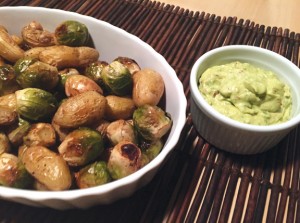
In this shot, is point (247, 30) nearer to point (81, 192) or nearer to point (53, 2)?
point (53, 2)

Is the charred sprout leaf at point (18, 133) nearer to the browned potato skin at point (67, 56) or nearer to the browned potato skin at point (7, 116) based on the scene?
the browned potato skin at point (7, 116)

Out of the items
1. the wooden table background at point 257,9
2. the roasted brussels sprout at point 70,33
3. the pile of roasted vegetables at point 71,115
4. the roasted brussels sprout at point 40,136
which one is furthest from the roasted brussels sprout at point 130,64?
the wooden table background at point 257,9

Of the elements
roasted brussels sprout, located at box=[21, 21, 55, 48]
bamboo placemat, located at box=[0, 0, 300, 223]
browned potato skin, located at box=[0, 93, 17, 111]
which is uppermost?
roasted brussels sprout, located at box=[21, 21, 55, 48]

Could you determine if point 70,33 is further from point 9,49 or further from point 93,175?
point 93,175

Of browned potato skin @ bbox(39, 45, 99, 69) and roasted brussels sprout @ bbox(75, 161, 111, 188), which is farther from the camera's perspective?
browned potato skin @ bbox(39, 45, 99, 69)

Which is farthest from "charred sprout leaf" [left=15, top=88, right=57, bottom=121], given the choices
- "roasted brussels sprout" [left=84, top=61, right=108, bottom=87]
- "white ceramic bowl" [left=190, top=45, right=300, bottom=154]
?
"white ceramic bowl" [left=190, top=45, right=300, bottom=154]

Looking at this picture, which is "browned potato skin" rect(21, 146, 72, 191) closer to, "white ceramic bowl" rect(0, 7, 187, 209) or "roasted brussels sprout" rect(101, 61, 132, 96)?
"white ceramic bowl" rect(0, 7, 187, 209)

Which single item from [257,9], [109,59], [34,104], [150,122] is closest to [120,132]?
[150,122]
